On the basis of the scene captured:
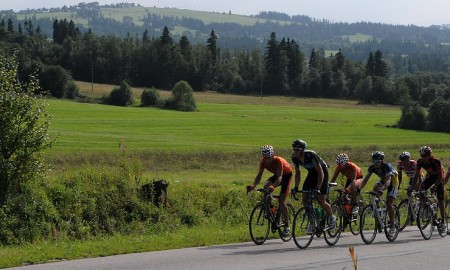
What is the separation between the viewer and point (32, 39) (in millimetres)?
152125

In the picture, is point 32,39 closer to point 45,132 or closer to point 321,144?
point 321,144

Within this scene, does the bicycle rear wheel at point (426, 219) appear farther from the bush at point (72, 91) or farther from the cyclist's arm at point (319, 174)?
the bush at point (72, 91)

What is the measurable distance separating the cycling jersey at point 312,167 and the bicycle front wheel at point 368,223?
3.57 feet

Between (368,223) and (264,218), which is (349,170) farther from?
(264,218)

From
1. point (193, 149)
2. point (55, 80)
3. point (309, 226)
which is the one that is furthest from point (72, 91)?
point (309, 226)

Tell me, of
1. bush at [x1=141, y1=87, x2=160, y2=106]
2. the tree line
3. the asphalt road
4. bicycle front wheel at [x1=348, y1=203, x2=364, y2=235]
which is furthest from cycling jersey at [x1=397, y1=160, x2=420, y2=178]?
the tree line

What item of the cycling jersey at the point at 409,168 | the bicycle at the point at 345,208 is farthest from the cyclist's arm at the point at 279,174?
the cycling jersey at the point at 409,168

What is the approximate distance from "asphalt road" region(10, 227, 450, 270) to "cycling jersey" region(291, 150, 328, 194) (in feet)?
4.06

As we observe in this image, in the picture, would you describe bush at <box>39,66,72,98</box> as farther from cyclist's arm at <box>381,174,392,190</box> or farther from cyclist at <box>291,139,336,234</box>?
cyclist at <box>291,139,336,234</box>

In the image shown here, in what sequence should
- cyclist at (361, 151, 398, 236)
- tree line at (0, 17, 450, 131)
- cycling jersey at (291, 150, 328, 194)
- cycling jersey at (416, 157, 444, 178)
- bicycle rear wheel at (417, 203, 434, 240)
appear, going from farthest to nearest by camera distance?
tree line at (0, 17, 450, 131), cycling jersey at (416, 157, 444, 178), bicycle rear wheel at (417, 203, 434, 240), cyclist at (361, 151, 398, 236), cycling jersey at (291, 150, 328, 194)

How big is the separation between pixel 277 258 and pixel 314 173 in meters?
2.69

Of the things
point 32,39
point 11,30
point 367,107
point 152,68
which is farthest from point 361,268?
point 11,30

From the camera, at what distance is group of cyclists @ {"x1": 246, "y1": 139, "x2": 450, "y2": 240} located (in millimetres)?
16453

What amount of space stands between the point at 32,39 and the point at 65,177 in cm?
13636
